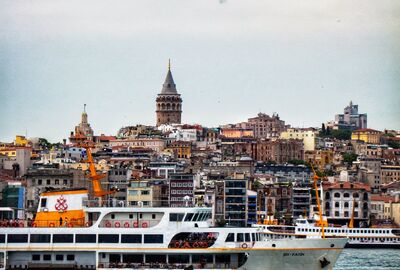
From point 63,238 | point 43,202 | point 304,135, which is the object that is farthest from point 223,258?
point 304,135

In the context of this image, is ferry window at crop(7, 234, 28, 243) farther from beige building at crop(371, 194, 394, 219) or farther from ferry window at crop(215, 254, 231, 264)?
beige building at crop(371, 194, 394, 219)

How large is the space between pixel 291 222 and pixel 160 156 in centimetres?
2712

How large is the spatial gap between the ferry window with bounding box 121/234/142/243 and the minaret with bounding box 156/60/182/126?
104327 millimetres

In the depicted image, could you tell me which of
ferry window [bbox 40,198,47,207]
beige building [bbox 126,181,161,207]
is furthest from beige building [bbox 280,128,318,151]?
ferry window [bbox 40,198,47,207]

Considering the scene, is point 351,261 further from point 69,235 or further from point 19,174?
point 19,174

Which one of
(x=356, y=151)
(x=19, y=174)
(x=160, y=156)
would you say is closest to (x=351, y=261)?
(x=19, y=174)

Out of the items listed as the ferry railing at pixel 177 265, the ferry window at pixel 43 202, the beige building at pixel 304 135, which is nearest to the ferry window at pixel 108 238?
the ferry railing at pixel 177 265

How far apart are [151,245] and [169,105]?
105072 mm

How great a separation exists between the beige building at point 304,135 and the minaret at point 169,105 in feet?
46.0

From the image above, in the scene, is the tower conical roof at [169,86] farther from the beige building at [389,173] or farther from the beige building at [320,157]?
the beige building at [389,173]

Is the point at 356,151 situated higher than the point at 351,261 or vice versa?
the point at 356,151

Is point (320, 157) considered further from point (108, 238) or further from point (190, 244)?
point (108, 238)

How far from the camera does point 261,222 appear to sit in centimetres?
6812

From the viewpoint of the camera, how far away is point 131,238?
33.7 meters
